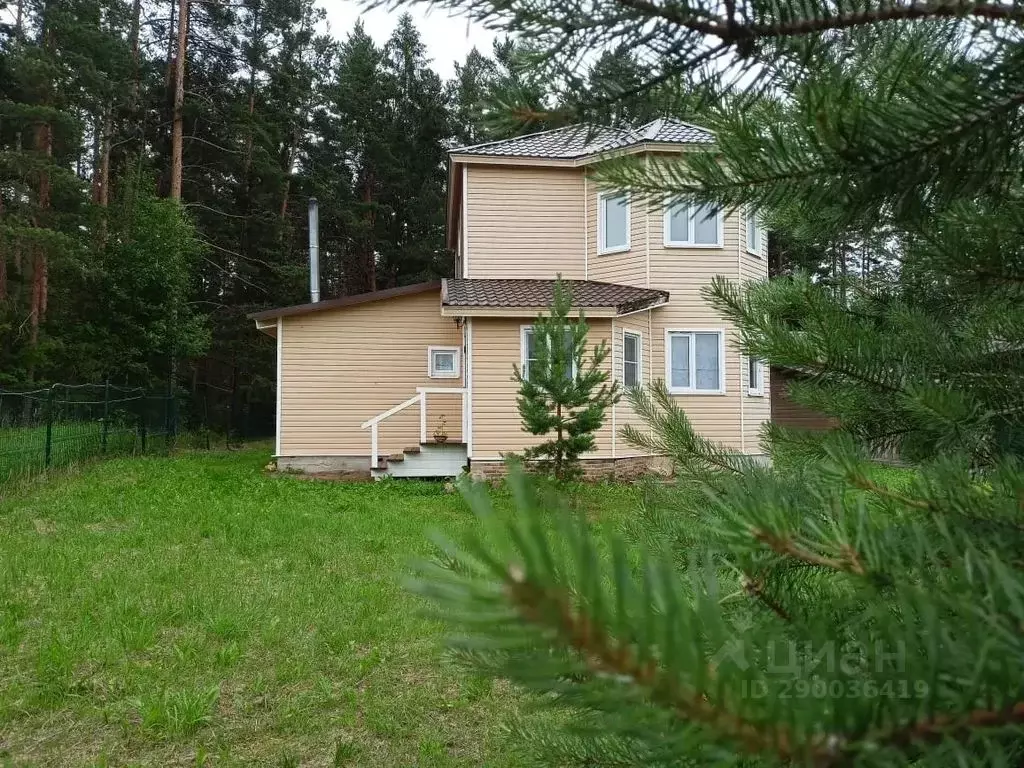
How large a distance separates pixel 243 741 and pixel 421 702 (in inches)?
35.2

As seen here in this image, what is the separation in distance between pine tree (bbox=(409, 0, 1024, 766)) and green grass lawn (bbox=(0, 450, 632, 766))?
53 centimetres

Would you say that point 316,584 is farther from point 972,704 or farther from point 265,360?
point 265,360

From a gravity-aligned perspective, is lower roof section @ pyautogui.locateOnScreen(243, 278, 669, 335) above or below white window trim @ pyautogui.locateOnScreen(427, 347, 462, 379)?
above

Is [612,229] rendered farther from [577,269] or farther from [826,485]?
[826,485]

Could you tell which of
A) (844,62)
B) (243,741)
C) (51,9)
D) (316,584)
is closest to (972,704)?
(844,62)

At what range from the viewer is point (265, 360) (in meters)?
24.0

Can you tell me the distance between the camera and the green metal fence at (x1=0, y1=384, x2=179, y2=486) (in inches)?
378

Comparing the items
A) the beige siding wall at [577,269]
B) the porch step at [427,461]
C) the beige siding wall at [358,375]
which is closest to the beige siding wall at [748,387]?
the beige siding wall at [577,269]

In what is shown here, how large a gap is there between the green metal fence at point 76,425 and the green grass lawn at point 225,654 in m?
2.41

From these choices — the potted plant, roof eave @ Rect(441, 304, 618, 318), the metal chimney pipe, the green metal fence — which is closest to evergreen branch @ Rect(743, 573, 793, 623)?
roof eave @ Rect(441, 304, 618, 318)

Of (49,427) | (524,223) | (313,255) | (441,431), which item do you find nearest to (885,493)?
(49,427)

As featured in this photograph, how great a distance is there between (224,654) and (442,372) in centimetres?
1008

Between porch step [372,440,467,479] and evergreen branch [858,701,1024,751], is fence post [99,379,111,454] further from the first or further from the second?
evergreen branch [858,701,1024,751]

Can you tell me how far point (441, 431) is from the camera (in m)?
13.2
